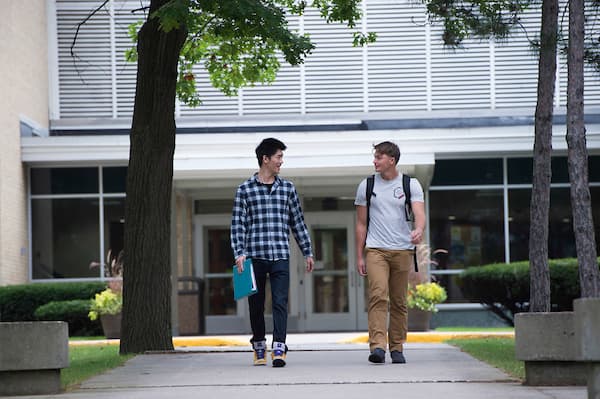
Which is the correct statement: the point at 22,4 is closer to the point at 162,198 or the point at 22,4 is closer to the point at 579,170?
the point at 162,198

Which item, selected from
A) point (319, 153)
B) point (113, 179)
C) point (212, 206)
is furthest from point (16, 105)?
point (319, 153)

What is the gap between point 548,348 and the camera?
8.05m

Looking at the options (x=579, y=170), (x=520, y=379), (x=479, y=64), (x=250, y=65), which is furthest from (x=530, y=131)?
(x=520, y=379)

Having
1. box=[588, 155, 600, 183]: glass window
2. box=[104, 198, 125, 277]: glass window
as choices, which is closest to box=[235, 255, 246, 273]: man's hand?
box=[104, 198, 125, 277]: glass window

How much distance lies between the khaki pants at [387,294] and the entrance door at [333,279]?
14.2 metres

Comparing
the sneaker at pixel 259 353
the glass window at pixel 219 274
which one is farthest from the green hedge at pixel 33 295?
the sneaker at pixel 259 353

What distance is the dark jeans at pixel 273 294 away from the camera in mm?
10016

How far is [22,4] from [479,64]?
9735 millimetres

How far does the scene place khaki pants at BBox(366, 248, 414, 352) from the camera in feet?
33.2

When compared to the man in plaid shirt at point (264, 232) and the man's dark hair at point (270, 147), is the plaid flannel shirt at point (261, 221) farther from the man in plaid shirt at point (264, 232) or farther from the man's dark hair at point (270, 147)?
the man's dark hair at point (270, 147)

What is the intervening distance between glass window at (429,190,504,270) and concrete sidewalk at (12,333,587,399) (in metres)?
13.8

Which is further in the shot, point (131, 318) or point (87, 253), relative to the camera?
point (87, 253)

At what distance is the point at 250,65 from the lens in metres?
16.2

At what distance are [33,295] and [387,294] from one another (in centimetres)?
1370
